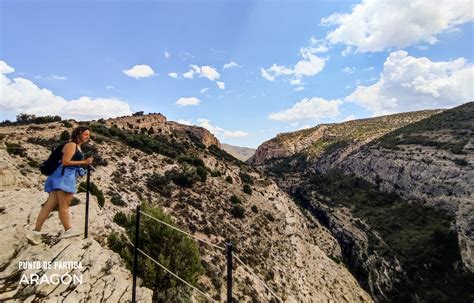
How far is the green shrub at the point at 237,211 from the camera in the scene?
34.3 m

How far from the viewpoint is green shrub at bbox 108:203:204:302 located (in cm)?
867

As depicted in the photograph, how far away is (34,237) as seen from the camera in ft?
24.6

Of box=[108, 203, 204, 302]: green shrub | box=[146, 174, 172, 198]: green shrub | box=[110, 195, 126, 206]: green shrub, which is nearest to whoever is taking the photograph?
box=[108, 203, 204, 302]: green shrub

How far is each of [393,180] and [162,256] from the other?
62.1 metres

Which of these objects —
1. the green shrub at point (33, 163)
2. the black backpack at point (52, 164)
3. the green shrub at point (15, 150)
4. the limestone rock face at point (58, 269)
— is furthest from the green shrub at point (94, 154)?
the black backpack at point (52, 164)

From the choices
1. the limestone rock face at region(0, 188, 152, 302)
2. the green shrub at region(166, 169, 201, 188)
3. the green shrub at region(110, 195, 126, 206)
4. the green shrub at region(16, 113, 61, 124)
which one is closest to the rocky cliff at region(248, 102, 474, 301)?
the green shrub at region(166, 169, 201, 188)

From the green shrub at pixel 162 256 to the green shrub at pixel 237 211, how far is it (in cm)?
2267

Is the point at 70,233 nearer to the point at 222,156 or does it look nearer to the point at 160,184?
the point at 160,184

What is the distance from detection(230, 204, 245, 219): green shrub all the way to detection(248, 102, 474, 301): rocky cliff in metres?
21.0

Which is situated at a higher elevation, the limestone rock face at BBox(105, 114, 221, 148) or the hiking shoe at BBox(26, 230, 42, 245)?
the limestone rock face at BBox(105, 114, 221, 148)

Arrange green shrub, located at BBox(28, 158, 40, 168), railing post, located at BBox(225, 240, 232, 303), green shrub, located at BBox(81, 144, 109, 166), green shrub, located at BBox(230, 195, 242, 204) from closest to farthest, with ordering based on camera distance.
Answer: railing post, located at BBox(225, 240, 232, 303) < green shrub, located at BBox(28, 158, 40, 168) < green shrub, located at BBox(81, 144, 109, 166) < green shrub, located at BBox(230, 195, 242, 204)

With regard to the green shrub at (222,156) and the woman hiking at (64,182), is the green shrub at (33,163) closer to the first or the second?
the woman hiking at (64,182)

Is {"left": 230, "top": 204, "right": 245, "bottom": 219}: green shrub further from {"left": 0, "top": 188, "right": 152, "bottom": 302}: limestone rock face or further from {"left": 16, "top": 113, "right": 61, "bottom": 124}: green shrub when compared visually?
{"left": 16, "top": 113, "right": 61, "bottom": 124}: green shrub

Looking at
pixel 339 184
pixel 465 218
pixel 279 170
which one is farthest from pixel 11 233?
pixel 279 170
